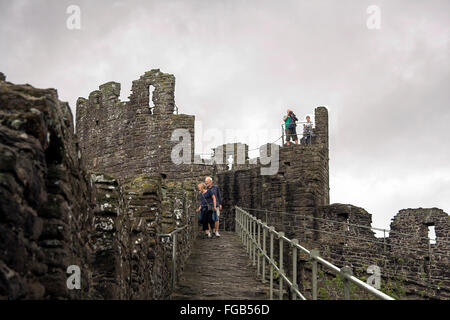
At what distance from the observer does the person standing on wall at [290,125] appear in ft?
64.7

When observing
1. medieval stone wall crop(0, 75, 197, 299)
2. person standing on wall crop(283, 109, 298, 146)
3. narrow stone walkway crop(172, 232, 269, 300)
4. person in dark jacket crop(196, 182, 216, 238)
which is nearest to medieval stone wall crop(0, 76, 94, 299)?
medieval stone wall crop(0, 75, 197, 299)

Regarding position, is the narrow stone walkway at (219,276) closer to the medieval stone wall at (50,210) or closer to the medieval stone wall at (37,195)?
the medieval stone wall at (50,210)

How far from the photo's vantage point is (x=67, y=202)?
304 centimetres

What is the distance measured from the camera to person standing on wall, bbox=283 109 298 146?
19.7 meters

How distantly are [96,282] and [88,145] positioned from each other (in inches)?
806

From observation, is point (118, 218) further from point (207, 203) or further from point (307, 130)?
point (307, 130)

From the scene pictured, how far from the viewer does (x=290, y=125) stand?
19797 mm

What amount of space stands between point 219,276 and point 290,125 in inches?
459

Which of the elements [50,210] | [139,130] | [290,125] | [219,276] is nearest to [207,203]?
[219,276]

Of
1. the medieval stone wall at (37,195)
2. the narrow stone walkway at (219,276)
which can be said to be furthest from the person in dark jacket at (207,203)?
the medieval stone wall at (37,195)

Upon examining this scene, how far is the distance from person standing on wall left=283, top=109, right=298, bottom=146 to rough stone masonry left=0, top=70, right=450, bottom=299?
27.9 inches

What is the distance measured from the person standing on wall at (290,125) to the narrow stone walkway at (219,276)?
7792 mm
